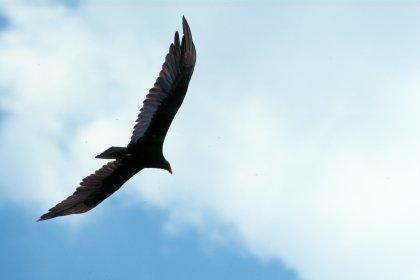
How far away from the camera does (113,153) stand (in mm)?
12242

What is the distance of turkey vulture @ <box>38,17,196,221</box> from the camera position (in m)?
11.5

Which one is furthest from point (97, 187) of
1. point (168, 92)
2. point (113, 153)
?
point (168, 92)

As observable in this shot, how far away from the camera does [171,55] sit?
1148 cm

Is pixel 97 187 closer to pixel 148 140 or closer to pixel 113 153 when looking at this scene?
pixel 113 153

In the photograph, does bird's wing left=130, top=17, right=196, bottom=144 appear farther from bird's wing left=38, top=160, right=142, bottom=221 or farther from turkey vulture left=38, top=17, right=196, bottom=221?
bird's wing left=38, top=160, right=142, bottom=221

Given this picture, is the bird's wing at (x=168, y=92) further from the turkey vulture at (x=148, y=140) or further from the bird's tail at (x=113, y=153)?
the bird's tail at (x=113, y=153)

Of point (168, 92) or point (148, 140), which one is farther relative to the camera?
point (148, 140)

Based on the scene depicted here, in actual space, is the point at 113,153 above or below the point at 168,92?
below

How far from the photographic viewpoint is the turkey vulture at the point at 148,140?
11477 mm

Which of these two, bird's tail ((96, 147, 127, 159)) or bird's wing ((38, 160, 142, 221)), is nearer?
bird's tail ((96, 147, 127, 159))

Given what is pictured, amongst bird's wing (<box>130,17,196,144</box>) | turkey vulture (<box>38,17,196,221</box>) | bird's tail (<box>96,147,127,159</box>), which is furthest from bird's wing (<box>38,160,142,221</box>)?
bird's wing (<box>130,17,196,144</box>)

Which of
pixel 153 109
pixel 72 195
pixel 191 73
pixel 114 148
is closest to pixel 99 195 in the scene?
pixel 72 195

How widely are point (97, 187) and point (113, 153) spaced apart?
148 cm

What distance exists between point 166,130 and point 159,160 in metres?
0.82
